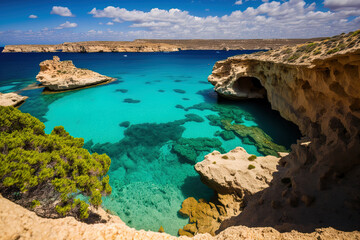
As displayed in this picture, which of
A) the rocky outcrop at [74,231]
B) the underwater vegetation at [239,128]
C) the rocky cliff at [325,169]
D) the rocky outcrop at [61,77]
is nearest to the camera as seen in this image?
the rocky outcrop at [74,231]

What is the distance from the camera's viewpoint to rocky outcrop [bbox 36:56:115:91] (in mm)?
31109

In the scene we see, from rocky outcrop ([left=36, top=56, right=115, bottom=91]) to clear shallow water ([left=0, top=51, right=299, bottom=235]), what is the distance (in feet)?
6.45

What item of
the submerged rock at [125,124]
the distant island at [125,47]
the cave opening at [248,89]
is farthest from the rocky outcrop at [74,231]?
the distant island at [125,47]

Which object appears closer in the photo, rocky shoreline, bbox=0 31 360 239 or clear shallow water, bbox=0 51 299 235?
rocky shoreline, bbox=0 31 360 239

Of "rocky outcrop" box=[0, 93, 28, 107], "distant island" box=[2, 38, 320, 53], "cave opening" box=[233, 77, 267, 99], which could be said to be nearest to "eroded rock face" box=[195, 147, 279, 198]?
"cave opening" box=[233, 77, 267, 99]

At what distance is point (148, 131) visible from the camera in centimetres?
1858

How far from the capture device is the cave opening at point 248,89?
24.7m

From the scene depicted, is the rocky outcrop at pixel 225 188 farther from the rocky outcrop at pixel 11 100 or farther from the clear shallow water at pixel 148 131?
the rocky outcrop at pixel 11 100

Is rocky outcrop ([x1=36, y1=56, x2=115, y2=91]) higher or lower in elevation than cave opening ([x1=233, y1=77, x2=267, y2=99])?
higher

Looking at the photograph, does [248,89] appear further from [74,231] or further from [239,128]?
[74,231]

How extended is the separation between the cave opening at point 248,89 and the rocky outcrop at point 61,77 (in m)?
29.6

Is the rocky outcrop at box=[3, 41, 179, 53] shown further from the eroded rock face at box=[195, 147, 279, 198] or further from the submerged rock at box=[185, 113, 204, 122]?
the eroded rock face at box=[195, 147, 279, 198]

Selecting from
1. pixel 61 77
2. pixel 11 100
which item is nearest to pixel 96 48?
pixel 61 77

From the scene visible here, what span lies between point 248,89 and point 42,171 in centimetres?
2633
